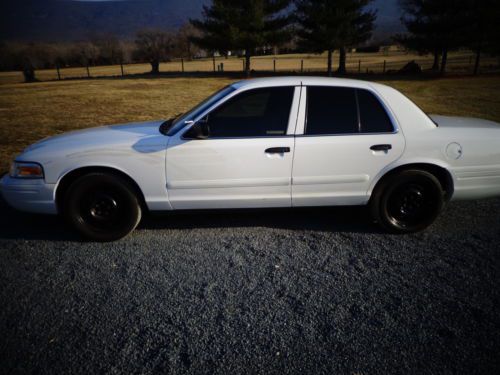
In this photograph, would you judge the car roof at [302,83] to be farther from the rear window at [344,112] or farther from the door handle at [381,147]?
the door handle at [381,147]

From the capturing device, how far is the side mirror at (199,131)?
3.41 meters

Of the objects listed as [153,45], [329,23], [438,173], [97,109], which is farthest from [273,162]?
[153,45]

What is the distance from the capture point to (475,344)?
236 centimetres

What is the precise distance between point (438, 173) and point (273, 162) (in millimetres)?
1760

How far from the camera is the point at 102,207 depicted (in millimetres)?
3648

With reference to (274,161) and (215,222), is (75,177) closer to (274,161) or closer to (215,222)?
(215,222)

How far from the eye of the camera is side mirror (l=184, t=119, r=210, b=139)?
3.41 metres

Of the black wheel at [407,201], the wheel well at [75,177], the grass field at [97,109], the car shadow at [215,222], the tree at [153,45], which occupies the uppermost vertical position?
the tree at [153,45]

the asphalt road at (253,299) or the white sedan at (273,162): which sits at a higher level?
the white sedan at (273,162)

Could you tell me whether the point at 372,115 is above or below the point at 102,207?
above

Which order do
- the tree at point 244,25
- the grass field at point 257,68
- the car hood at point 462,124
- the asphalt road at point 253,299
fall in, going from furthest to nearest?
the grass field at point 257,68 < the tree at point 244,25 < the car hood at point 462,124 < the asphalt road at point 253,299

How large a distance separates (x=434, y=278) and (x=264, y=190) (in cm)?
171

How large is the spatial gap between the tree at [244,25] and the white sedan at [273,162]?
2456cm

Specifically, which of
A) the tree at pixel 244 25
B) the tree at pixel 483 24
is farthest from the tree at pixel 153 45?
the tree at pixel 483 24
